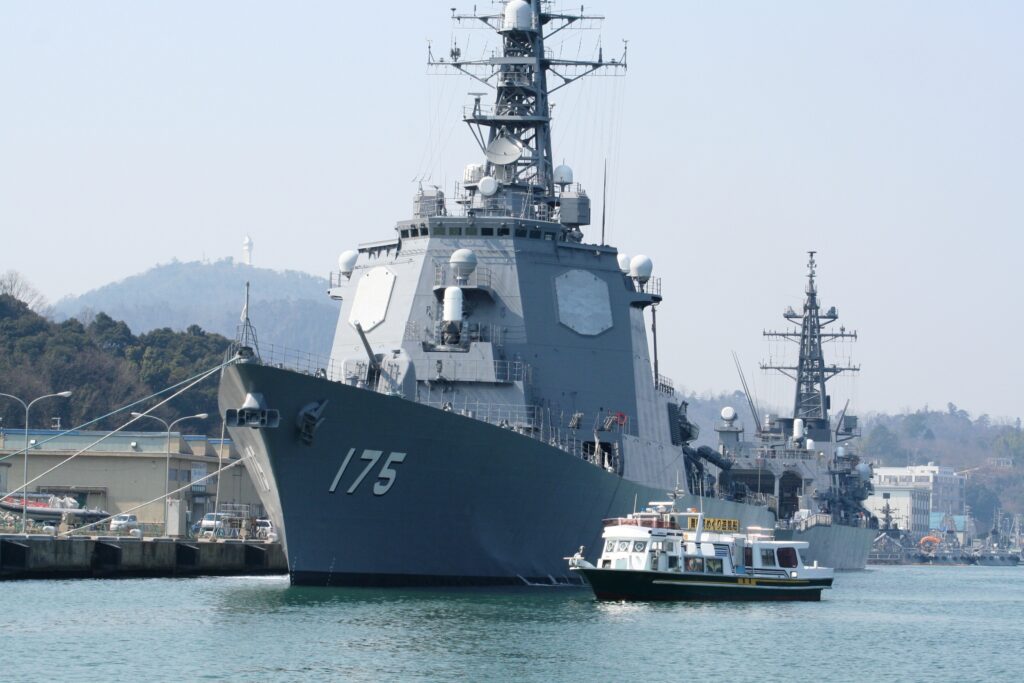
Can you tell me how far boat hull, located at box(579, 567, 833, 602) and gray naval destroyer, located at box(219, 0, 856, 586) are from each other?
1.42m

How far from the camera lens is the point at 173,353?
82562 millimetres

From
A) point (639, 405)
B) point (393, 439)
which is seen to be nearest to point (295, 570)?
point (393, 439)

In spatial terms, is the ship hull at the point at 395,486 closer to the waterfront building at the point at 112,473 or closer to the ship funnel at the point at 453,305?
the ship funnel at the point at 453,305

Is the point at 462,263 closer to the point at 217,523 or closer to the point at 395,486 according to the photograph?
the point at 395,486

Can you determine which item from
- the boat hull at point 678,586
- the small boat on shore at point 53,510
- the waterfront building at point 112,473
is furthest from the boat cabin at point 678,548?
the waterfront building at point 112,473

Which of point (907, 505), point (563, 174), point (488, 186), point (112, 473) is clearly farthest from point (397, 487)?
point (907, 505)

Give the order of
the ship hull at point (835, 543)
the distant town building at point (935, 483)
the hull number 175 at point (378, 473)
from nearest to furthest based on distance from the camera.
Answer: the hull number 175 at point (378, 473), the ship hull at point (835, 543), the distant town building at point (935, 483)

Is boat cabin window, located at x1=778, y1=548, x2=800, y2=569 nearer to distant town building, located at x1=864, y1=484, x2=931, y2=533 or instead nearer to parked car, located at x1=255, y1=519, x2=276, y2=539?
parked car, located at x1=255, y1=519, x2=276, y2=539

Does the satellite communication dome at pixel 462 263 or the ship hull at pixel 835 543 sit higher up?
the satellite communication dome at pixel 462 263

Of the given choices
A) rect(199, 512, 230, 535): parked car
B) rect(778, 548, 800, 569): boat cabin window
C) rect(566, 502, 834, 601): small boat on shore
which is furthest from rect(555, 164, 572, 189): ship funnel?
rect(199, 512, 230, 535): parked car

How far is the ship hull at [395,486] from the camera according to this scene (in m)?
28.0

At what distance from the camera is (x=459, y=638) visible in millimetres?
24422

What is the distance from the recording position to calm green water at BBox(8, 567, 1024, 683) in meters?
21.9

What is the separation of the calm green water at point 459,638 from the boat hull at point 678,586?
345 millimetres
